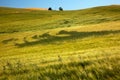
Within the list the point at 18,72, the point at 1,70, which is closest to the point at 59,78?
the point at 18,72

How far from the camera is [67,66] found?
35.2 ft

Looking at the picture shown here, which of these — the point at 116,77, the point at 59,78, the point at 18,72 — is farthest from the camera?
the point at 18,72

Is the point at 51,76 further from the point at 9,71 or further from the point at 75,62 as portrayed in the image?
the point at 9,71

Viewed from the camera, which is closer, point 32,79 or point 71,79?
point 71,79

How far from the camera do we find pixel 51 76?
9.98 m

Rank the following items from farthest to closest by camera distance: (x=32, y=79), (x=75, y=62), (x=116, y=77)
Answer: (x=75, y=62), (x=32, y=79), (x=116, y=77)

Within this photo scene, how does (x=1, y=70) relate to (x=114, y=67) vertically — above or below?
below

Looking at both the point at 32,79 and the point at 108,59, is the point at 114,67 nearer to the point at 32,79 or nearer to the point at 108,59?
the point at 108,59

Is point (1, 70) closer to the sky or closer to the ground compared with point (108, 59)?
closer to the ground

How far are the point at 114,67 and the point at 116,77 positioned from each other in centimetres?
66

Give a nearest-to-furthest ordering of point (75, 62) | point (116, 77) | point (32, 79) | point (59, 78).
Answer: point (116, 77) < point (59, 78) < point (32, 79) < point (75, 62)

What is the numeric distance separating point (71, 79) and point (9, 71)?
454cm

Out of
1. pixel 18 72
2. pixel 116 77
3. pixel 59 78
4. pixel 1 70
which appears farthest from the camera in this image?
pixel 1 70

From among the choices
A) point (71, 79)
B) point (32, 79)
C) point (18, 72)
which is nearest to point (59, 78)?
point (71, 79)
